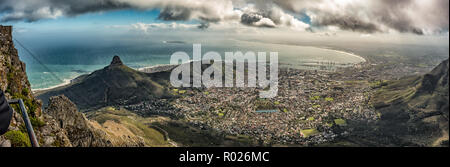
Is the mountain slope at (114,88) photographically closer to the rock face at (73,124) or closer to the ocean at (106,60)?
the ocean at (106,60)

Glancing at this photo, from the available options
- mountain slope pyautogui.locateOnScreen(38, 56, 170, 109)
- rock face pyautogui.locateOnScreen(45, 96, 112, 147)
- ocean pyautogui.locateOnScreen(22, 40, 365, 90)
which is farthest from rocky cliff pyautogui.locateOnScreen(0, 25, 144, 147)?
ocean pyautogui.locateOnScreen(22, 40, 365, 90)

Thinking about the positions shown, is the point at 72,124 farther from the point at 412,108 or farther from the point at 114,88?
the point at 114,88

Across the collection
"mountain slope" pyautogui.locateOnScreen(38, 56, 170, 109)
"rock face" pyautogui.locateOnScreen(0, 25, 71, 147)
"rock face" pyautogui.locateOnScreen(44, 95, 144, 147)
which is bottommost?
"mountain slope" pyautogui.locateOnScreen(38, 56, 170, 109)

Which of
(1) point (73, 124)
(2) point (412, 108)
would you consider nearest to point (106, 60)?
(1) point (73, 124)

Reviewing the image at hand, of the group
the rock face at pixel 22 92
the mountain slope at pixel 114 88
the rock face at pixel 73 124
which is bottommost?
the mountain slope at pixel 114 88

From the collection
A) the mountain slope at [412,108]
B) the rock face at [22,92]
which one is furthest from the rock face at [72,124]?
the mountain slope at [412,108]

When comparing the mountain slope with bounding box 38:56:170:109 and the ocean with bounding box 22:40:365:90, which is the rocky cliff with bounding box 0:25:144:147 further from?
the ocean with bounding box 22:40:365:90

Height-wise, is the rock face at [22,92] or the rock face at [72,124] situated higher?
the rock face at [22,92]
